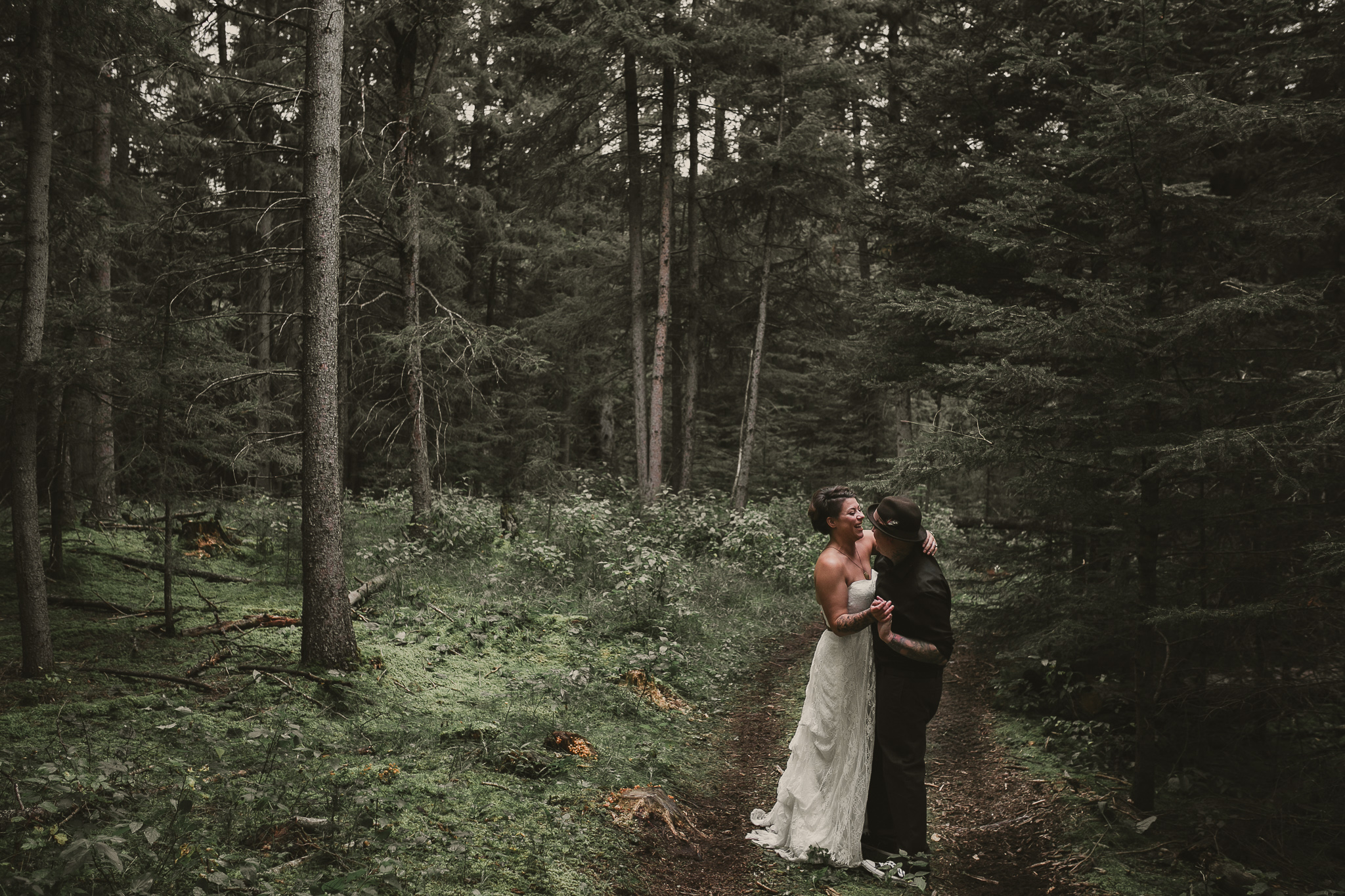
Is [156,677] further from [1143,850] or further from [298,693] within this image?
[1143,850]

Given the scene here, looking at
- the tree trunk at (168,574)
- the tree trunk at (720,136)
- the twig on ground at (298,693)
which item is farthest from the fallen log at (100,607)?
the tree trunk at (720,136)

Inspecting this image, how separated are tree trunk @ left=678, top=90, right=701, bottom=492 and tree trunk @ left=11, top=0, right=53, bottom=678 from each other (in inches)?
568

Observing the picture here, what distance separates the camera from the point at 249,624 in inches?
317

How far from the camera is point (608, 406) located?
2702 centimetres

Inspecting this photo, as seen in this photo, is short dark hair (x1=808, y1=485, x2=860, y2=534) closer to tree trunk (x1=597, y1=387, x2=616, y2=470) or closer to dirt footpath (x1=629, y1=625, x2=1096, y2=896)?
dirt footpath (x1=629, y1=625, x2=1096, y2=896)

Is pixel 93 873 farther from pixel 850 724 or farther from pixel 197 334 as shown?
pixel 197 334

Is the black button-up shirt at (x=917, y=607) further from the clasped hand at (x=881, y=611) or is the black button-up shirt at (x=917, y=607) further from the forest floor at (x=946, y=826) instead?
the forest floor at (x=946, y=826)

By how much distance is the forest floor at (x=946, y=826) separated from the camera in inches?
189

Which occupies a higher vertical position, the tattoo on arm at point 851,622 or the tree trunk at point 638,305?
the tree trunk at point 638,305

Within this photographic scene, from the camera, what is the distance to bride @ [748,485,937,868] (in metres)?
5.07

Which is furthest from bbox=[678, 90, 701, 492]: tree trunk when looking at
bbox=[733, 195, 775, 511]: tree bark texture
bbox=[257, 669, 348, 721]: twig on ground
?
bbox=[257, 669, 348, 721]: twig on ground

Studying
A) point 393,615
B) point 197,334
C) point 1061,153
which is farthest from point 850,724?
point 197,334

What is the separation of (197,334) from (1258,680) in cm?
956

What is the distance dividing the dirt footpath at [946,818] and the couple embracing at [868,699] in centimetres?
Result: 31
